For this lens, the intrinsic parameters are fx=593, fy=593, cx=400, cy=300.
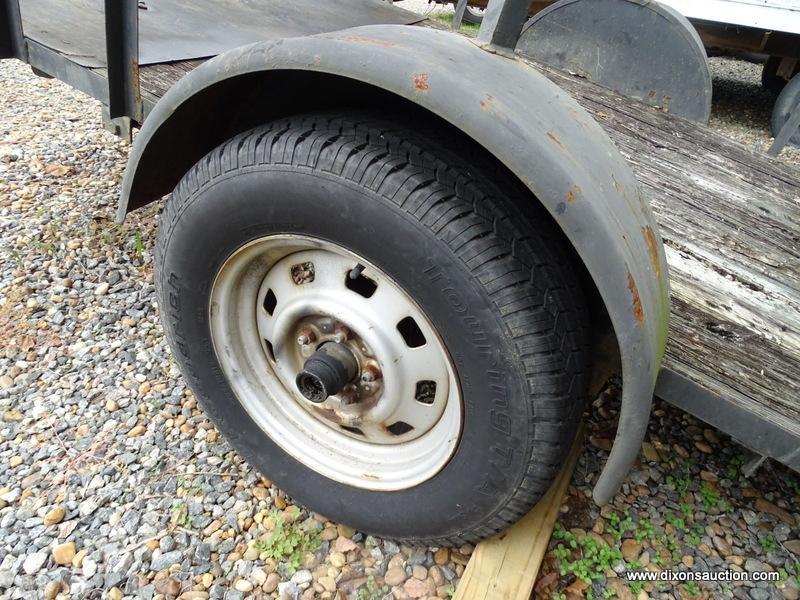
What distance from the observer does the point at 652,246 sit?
1215 millimetres

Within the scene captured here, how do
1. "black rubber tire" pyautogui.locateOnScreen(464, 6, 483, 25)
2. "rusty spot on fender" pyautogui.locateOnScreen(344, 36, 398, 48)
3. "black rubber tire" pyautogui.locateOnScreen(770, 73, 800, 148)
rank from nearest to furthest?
"rusty spot on fender" pyautogui.locateOnScreen(344, 36, 398, 48) → "black rubber tire" pyautogui.locateOnScreen(770, 73, 800, 148) → "black rubber tire" pyautogui.locateOnScreen(464, 6, 483, 25)

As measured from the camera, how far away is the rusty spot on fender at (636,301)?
105 cm

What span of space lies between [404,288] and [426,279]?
0.08 meters

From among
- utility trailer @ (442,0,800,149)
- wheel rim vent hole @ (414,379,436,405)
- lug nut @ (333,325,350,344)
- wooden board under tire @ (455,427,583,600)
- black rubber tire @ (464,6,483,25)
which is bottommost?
black rubber tire @ (464,6,483,25)

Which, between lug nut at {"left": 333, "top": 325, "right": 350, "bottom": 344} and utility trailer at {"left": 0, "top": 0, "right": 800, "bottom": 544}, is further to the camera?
lug nut at {"left": 333, "top": 325, "right": 350, "bottom": 344}

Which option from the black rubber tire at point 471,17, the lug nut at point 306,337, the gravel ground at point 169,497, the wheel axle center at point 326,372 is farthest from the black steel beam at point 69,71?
the black rubber tire at point 471,17

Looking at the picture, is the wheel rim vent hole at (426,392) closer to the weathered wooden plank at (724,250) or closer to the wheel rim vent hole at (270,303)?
the wheel rim vent hole at (270,303)

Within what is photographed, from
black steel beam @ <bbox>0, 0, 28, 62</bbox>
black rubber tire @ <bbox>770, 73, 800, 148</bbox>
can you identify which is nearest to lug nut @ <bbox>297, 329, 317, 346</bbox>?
black steel beam @ <bbox>0, 0, 28, 62</bbox>

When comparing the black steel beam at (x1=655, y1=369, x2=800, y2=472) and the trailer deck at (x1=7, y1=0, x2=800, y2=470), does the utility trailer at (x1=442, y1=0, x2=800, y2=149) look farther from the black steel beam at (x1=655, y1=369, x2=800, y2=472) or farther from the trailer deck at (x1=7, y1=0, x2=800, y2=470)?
the black steel beam at (x1=655, y1=369, x2=800, y2=472)

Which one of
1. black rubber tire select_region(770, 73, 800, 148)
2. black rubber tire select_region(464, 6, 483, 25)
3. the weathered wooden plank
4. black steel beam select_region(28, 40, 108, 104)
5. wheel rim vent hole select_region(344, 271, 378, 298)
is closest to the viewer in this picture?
the weathered wooden plank

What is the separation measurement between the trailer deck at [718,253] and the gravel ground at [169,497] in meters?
0.67

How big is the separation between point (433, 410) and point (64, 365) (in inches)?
61.6

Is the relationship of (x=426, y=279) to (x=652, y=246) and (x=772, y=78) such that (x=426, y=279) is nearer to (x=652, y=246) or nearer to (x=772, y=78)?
(x=652, y=246)

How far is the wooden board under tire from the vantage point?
154 centimetres
